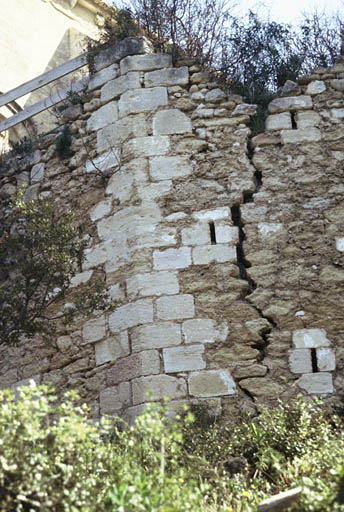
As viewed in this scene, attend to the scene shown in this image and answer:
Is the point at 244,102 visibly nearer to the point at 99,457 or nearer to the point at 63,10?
the point at 99,457

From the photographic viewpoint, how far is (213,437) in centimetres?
587

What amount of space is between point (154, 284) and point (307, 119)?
225cm

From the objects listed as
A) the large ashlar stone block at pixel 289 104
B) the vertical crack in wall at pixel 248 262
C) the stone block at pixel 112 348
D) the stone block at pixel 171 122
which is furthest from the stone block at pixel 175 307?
the large ashlar stone block at pixel 289 104

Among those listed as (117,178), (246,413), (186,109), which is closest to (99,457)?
(246,413)

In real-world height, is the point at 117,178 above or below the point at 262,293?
above

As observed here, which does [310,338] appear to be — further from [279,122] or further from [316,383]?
[279,122]

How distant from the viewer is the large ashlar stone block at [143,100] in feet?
24.4

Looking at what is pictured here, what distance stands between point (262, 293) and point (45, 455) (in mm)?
2893

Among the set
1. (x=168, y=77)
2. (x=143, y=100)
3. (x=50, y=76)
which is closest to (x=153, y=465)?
(x=143, y=100)

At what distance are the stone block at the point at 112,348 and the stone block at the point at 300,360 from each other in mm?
1463

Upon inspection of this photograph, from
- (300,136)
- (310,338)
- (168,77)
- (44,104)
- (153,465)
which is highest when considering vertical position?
(44,104)

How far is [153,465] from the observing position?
491 cm

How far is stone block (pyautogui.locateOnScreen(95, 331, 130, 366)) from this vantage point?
22.2 ft

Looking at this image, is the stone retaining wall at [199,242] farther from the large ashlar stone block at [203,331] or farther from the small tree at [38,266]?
the small tree at [38,266]
